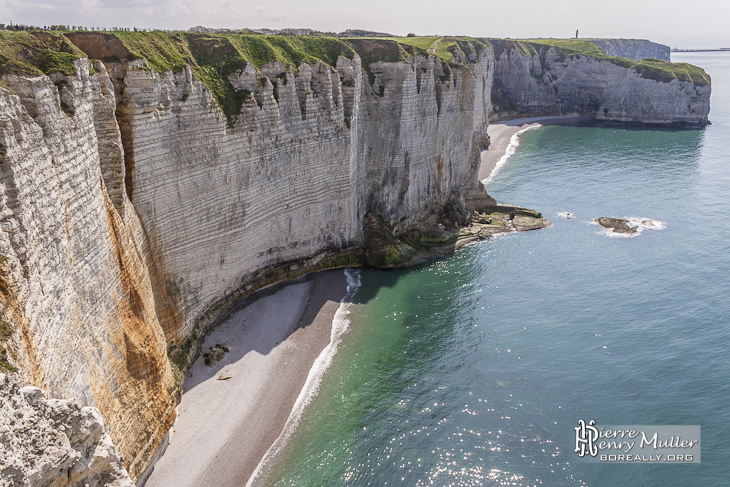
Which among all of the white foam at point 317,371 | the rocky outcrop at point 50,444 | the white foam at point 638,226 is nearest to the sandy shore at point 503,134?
the white foam at point 638,226

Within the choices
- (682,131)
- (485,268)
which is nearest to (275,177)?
(485,268)

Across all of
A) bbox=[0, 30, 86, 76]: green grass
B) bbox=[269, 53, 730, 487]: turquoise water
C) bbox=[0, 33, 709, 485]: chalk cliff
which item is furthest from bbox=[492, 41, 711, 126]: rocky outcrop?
bbox=[0, 30, 86, 76]: green grass

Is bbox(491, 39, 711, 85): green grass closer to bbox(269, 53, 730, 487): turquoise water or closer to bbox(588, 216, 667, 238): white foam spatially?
bbox(269, 53, 730, 487): turquoise water

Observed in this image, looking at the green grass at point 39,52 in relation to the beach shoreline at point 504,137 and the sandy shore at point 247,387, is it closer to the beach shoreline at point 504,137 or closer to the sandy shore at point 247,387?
the sandy shore at point 247,387

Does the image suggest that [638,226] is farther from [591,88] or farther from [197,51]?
[591,88]

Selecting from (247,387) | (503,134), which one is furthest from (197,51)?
Answer: (503,134)

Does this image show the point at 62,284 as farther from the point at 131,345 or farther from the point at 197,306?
the point at 197,306
